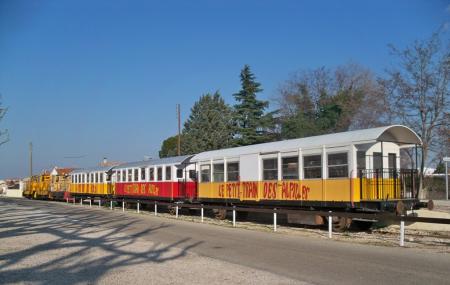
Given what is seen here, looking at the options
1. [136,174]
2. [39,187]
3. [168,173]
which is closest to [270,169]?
[168,173]

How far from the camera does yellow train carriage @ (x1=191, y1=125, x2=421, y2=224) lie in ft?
54.3

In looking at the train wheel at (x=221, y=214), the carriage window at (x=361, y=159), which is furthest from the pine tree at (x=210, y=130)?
the carriage window at (x=361, y=159)

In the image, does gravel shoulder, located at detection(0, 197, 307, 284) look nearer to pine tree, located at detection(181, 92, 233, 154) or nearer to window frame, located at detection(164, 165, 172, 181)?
window frame, located at detection(164, 165, 172, 181)

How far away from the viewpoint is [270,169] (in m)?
20.2

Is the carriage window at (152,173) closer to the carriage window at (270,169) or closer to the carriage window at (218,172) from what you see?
the carriage window at (218,172)

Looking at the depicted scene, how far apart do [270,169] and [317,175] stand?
2.78 meters

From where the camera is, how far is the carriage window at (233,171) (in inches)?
A: 876

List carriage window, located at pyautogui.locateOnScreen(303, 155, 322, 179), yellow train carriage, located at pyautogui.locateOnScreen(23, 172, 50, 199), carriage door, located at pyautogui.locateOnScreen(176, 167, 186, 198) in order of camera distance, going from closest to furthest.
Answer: carriage window, located at pyautogui.locateOnScreen(303, 155, 322, 179)
carriage door, located at pyautogui.locateOnScreen(176, 167, 186, 198)
yellow train carriage, located at pyautogui.locateOnScreen(23, 172, 50, 199)

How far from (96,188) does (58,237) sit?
81.6ft

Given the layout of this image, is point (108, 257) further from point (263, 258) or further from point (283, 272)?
point (283, 272)

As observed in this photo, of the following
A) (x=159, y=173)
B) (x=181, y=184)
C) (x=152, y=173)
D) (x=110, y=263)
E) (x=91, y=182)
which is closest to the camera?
(x=110, y=263)

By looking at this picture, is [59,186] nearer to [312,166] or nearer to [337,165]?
[312,166]

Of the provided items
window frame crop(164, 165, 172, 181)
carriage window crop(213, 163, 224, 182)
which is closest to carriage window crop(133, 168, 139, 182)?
window frame crop(164, 165, 172, 181)

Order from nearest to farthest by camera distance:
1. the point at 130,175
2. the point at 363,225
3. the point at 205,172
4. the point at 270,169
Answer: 1. the point at 363,225
2. the point at 270,169
3. the point at 205,172
4. the point at 130,175
